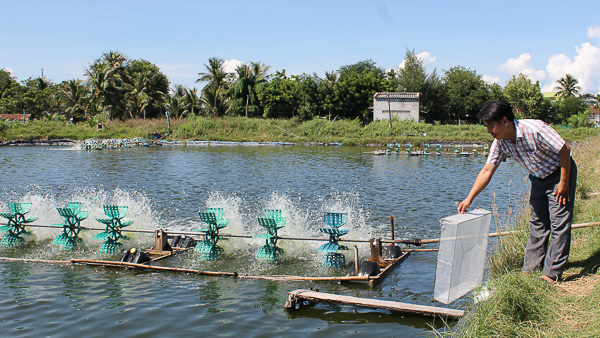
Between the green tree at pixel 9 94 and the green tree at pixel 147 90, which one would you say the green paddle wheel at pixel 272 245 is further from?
the green tree at pixel 9 94

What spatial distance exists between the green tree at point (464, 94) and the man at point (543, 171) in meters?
55.7

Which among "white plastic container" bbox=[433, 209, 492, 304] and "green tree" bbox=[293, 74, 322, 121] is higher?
"green tree" bbox=[293, 74, 322, 121]

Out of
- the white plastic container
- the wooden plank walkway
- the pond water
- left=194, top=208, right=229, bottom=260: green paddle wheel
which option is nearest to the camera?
the white plastic container

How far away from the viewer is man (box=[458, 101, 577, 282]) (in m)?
5.08

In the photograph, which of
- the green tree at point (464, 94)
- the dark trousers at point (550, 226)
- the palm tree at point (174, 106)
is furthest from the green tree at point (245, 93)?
the dark trousers at point (550, 226)

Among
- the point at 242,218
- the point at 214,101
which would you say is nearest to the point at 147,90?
the point at 214,101

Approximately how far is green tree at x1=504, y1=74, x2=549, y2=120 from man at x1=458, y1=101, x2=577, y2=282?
195ft

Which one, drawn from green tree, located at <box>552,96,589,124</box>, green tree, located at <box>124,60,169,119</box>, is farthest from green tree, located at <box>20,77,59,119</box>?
green tree, located at <box>552,96,589,124</box>

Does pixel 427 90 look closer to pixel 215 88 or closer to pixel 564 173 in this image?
pixel 215 88

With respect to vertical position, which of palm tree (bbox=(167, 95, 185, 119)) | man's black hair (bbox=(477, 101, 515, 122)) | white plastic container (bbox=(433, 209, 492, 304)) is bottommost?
white plastic container (bbox=(433, 209, 492, 304))

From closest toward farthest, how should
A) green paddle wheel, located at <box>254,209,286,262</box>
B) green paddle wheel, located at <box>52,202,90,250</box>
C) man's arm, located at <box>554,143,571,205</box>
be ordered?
man's arm, located at <box>554,143,571,205</box>
green paddle wheel, located at <box>254,209,286,262</box>
green paddle wheel, located at <box>52,202,90,250</box>

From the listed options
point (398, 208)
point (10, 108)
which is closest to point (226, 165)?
point (398, 208)

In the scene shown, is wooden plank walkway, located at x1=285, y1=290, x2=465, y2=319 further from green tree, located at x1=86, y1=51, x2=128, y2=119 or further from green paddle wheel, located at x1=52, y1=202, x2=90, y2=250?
green tree, located at x1=86, y1=51, x2=128, y2=119

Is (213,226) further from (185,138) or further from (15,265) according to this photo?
(185,138)
